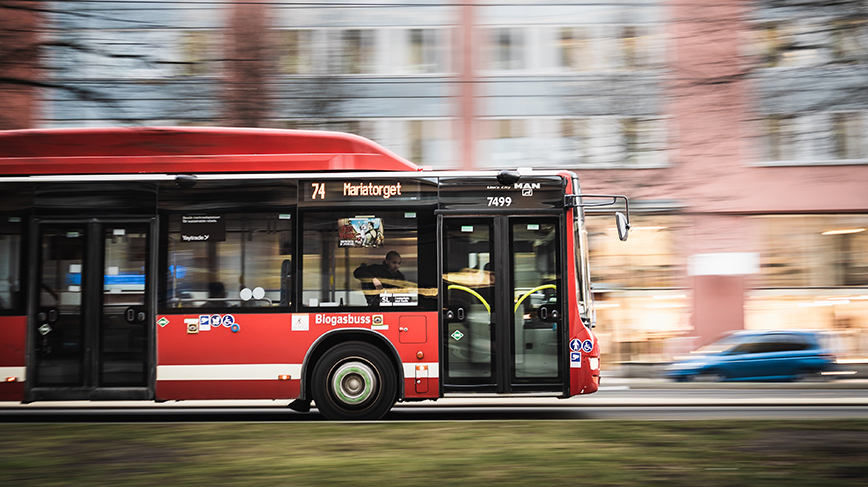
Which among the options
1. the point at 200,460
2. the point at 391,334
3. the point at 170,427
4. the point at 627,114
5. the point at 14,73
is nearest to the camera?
the point at 200,460

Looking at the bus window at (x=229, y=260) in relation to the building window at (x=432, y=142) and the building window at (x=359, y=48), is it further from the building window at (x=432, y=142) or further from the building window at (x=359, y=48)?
the building window at (x=432, y=142)

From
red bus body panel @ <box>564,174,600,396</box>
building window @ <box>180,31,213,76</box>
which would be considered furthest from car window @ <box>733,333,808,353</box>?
building window @ <box>180,31,213,76</box>

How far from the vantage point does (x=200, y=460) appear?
6.41 metres

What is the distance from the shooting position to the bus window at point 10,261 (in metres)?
9.59

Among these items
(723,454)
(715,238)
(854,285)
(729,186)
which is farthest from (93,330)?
(854,285)

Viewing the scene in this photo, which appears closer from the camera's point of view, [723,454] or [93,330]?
[723,454]

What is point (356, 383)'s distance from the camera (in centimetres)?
960

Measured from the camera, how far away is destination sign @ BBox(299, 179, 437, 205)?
979cm

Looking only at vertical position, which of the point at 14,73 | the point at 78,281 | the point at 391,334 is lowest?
the point at 391,334

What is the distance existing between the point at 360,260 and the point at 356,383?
4.90 ft

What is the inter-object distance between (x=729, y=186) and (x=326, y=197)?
634 inches

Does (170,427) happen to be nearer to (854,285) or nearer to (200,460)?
(200,460)

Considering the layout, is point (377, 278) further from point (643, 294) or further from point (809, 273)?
point (809, 273)

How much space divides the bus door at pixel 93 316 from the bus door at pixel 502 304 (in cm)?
367
